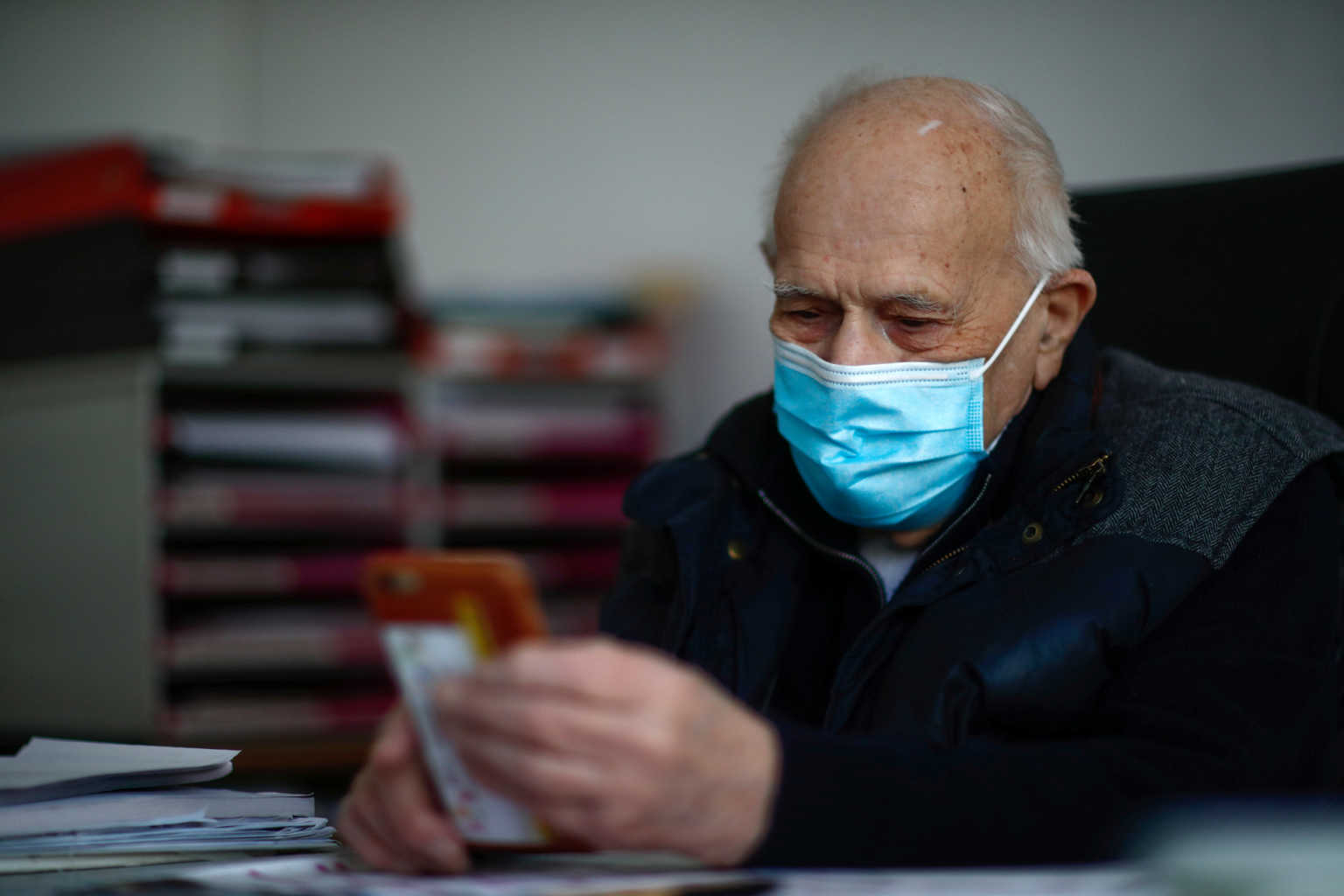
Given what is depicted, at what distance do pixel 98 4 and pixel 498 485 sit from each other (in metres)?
1.99

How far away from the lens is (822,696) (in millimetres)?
1071

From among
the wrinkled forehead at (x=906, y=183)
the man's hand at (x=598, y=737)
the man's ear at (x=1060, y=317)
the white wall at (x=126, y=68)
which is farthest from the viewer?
the white wall at (x=126, y=68)

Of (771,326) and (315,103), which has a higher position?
(315,103)

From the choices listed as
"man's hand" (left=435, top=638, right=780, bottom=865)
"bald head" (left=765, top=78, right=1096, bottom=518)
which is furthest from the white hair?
"man's hand" (left=435, top=638, right=780, bottom=865)

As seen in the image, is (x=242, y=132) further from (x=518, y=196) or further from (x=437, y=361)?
(x=437, y=361)

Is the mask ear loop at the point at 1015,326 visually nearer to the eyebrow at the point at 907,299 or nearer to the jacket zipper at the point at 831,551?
the eyebrow at the point at 907,299

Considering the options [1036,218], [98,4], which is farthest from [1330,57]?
[98,4]

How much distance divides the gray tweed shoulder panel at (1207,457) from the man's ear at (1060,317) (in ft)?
0.45

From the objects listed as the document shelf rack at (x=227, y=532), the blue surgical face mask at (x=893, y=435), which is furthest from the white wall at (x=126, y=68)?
the blue surgical face mask at (x=893, y=435)

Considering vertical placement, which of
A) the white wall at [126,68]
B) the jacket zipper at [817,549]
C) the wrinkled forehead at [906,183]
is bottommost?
the jacket zipper at [817,549]

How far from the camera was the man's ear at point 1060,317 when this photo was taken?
1.13 meters

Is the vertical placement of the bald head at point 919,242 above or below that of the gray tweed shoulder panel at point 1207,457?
above

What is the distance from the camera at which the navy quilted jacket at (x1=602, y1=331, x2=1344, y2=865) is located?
638 millimetres

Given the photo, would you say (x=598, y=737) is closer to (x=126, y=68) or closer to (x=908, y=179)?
(x=908, y=179)
